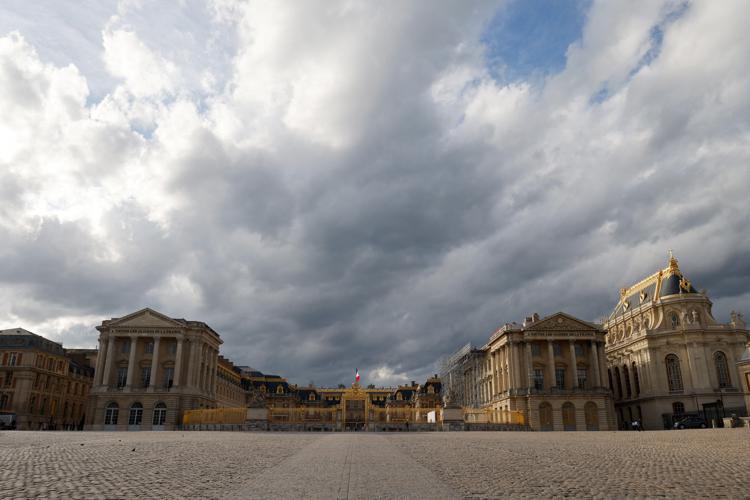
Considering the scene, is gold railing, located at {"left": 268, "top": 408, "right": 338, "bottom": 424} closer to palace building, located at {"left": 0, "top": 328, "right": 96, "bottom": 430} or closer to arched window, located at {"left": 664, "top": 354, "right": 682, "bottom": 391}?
palace building, located at {"left": 0, "top": 328, "right": 96, "bottom": 430}

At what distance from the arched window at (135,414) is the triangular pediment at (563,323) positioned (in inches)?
1936

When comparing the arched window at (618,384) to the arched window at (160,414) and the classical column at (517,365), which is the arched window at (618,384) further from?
the arched window at (160,414)

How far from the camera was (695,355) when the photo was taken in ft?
245

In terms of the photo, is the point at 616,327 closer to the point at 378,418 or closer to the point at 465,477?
the point at 378,418

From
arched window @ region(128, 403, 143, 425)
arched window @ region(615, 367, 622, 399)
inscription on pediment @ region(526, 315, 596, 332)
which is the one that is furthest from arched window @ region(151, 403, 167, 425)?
arched window @ region(615, 367, 622, 399)

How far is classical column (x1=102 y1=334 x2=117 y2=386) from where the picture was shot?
68938 millimetres

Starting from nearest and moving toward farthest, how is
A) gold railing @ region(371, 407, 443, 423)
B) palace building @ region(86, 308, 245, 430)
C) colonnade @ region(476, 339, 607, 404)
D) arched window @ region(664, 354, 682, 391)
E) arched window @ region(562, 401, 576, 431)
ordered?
1. gold railing @ region(371, 407, 443, 423)
2. palace building @ region(86, 308, 245, 430)
3. arched window @ region(562, 401, 576, 431)
4. colonnade @ region(476, 339, 607, 404)
5. arched window @ region(664, 354, 682, 391)

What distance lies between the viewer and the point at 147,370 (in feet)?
233

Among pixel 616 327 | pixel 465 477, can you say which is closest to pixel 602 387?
pixel 616 327

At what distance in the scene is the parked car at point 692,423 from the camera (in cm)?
6071

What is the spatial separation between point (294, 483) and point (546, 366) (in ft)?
223

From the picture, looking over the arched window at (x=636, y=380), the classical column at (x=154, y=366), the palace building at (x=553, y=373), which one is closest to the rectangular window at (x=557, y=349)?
the palace building at (x=553, y=373)

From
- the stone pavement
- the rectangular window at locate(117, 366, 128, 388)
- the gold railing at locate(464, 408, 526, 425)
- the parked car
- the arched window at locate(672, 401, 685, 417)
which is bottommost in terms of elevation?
the stone pavement

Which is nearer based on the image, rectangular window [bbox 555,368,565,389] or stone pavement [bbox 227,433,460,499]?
stone pavement [bbox 227,433,460,499]
